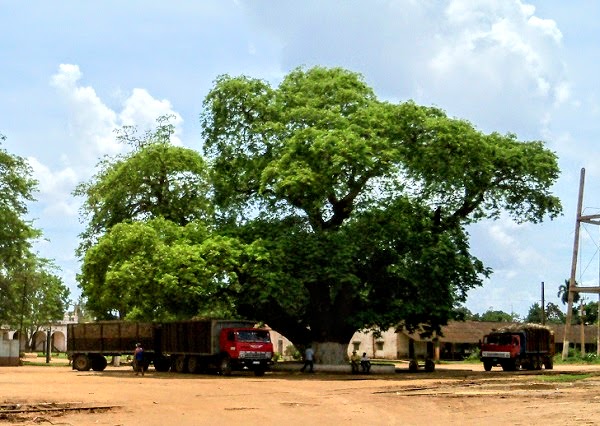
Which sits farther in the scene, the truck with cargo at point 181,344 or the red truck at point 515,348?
the red truck at point 515,348

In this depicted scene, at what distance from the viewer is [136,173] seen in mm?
54938

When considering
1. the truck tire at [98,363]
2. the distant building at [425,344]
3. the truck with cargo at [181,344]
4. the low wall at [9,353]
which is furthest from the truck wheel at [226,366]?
the distant building at [425,344]

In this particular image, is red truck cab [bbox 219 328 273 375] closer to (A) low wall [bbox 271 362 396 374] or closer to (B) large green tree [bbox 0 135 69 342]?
(A) low wall [bbox 271 362 396 374]

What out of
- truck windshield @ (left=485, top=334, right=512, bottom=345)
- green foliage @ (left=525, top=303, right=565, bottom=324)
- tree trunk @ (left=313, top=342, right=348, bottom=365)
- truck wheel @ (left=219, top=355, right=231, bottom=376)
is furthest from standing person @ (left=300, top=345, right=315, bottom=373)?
green foliage @ (left=525, top=303, right=565, bottom=324)

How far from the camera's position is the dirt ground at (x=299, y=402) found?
68.7 feet

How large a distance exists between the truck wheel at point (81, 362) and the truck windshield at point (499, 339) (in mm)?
24071

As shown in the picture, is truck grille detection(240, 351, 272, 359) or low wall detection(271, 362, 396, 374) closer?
truck grille detection(240, 351, 272, 359)

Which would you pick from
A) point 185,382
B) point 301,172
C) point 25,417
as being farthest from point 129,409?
point 301,172

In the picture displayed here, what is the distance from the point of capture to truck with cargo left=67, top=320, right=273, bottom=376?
4334cm

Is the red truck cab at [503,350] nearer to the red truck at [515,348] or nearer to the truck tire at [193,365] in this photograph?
the red truck at [515,348]

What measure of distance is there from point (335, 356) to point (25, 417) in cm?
2996

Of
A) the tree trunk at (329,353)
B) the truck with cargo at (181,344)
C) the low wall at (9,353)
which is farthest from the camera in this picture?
the low wall at (9,353)

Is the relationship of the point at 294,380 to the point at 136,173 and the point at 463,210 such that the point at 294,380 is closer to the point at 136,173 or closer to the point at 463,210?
the point at 463,210

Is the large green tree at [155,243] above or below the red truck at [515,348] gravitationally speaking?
above
